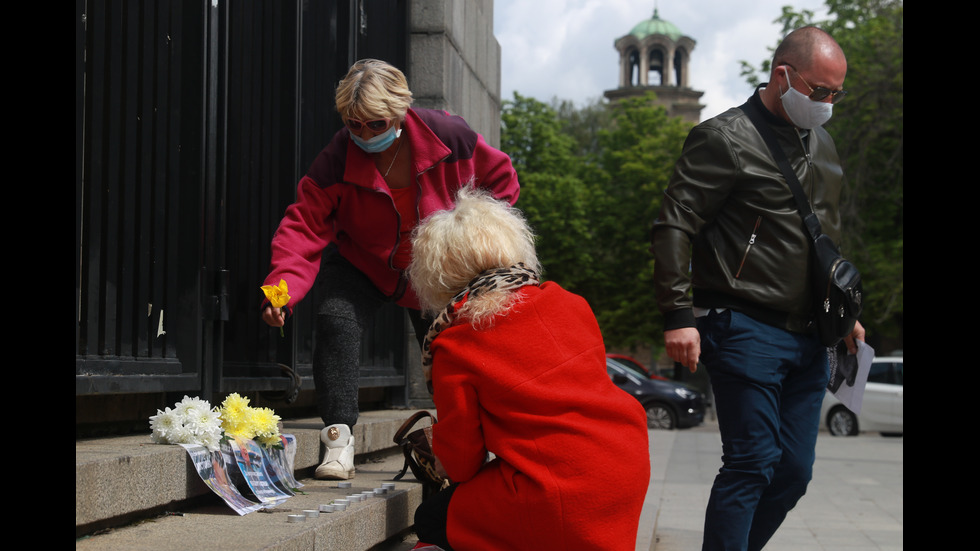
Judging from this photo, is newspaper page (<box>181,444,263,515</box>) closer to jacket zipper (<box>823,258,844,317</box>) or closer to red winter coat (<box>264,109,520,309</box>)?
red winter coat (<box>264,109,520,309</box>)

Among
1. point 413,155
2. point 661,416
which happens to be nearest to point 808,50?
point 413,155

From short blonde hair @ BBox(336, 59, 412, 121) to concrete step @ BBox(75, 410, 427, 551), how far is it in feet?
4.46

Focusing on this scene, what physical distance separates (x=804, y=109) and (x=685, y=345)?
1016 mm

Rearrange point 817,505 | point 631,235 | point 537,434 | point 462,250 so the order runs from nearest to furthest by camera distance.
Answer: point 537,434 → point 462,250 → point 817,505 → point 631,235

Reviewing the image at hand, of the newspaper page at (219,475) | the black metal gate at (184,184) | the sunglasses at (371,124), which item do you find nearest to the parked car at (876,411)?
the black metal gate at (184,184)

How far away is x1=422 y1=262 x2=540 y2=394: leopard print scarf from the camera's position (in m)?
3.00

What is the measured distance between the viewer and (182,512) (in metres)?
3.20

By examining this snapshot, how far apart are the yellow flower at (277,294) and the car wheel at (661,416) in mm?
17075

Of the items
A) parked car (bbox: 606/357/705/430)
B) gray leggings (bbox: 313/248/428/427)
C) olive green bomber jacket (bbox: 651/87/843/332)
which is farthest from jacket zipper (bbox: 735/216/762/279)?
parked car (bbox: 606/357/705/430)

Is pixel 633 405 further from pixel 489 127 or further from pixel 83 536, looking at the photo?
pixel 489 127

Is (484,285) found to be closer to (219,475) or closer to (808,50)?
(219,475)
